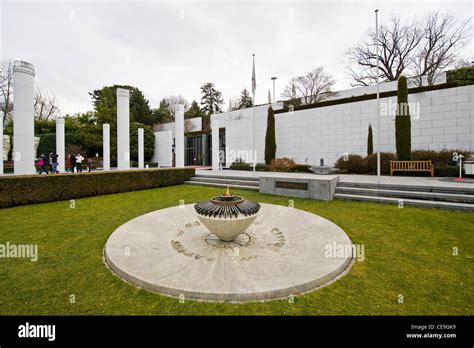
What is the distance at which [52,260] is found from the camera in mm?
4605

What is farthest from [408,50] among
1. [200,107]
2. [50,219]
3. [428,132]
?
[200,107]

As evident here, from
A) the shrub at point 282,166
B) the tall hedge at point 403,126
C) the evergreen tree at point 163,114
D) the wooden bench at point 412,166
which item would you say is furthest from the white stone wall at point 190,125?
the wooden bench at point 412,166

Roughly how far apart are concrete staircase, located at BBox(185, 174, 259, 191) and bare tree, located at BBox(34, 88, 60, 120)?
39.4 meters

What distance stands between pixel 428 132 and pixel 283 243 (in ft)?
54.9

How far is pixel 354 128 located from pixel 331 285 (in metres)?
18.6

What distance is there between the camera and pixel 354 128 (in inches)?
755

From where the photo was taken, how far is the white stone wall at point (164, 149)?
34844mm

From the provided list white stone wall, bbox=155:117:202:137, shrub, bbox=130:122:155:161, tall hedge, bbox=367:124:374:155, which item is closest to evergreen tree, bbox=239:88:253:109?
white stone wall, bbox=155:117:202:137

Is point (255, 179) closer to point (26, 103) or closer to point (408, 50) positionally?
point (26, 103)

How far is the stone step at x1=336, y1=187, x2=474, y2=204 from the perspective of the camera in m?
7.83

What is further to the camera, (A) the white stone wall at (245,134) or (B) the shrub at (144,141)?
(B) the shrub at (144,141)

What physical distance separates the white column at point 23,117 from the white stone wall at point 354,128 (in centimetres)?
1899

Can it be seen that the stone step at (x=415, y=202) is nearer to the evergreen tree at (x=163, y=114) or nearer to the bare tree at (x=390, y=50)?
the bare tree at (x=390, y=50)

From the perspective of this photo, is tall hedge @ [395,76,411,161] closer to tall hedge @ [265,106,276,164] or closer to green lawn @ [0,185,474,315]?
green lawn @ [0,185,474,315]
